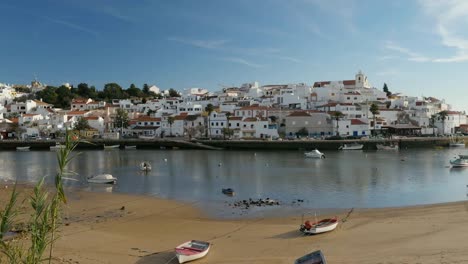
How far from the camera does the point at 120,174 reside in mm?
34719

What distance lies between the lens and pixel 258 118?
73.2 m

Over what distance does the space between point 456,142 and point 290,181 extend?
48907mm

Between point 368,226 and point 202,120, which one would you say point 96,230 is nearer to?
point 368,226

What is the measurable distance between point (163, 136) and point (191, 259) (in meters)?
67.5

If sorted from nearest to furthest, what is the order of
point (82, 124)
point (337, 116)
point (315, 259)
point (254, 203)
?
point (315, 259), point (254, 203), point (337, 116), point (82, 124)

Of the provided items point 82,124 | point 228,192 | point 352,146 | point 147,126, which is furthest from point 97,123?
point 228,192

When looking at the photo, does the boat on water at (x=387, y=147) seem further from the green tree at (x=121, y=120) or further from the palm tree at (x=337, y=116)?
the green tree at (x=121, y=120)

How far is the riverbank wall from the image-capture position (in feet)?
205

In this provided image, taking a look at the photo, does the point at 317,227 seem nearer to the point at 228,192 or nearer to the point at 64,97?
the point at 228,192

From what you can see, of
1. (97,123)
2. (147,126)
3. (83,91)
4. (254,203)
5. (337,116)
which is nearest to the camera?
(254,203)

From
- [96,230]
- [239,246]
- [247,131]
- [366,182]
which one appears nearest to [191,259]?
[239,246]

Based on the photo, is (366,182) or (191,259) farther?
(366,182)

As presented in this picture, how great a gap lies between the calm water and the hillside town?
95.2ft

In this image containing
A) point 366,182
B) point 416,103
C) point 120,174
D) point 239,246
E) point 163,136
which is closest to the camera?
point 239,246
